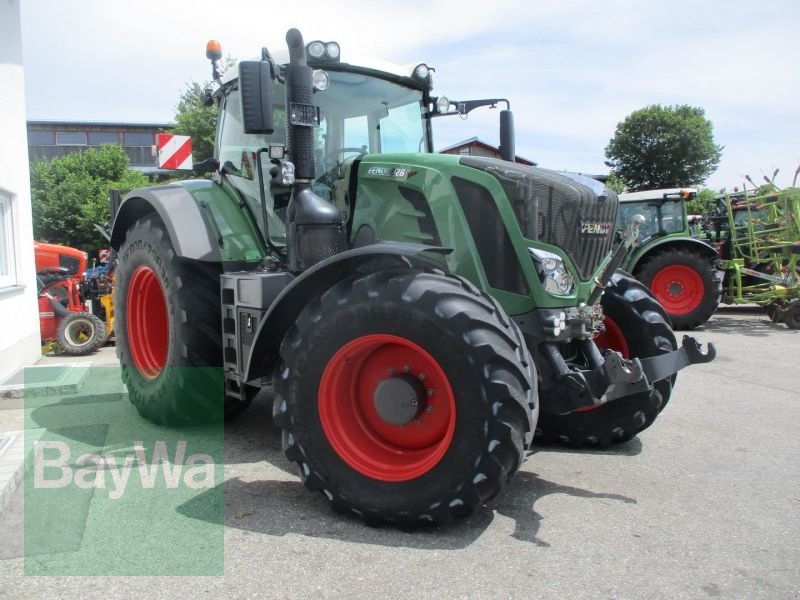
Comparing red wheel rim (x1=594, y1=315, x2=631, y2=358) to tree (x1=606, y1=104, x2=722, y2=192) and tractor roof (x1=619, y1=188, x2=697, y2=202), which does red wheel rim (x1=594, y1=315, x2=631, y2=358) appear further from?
tree (x1=606, y1=104, x2=722, y2=192)

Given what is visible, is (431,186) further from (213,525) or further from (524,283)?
(213,525)

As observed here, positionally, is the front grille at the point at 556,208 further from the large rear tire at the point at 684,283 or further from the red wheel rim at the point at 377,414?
the large rear tire at the point at 684,283

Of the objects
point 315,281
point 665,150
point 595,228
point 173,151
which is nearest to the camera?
point 315,281

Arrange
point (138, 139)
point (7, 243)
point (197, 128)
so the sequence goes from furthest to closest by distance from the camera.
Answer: point (138, 139)
point (197, 128)
point (7, 243)

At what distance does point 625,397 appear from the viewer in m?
4.29

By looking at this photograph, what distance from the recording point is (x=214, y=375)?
15.1ft

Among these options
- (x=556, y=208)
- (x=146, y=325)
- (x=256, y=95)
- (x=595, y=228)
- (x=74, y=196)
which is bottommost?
(x=146, y=325)

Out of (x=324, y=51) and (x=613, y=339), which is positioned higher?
(x=324, y=51)

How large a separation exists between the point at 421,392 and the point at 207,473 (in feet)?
4.92

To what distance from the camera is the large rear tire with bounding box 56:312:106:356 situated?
8.43 m

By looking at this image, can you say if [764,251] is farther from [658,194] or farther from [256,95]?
[256,95]

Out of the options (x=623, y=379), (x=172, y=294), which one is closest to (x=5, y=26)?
(x=172, y=294)

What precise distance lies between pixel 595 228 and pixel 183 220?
2617 millimetres

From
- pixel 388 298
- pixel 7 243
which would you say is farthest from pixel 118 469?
pixel 7 243
